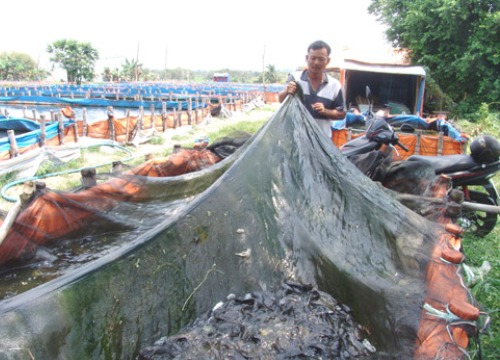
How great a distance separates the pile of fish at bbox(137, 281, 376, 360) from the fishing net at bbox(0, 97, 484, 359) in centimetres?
2

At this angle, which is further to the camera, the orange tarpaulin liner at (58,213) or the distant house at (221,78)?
the distant house at (221,78)

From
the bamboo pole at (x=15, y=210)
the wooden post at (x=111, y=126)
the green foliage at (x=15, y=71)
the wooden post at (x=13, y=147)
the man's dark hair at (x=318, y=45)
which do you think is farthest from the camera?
the green foliage at (x=15, y=71)

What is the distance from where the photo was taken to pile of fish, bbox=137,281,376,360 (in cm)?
181

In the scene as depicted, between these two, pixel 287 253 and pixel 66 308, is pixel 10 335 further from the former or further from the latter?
pixel 287 253

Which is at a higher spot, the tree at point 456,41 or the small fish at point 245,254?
the tree at point 456,41

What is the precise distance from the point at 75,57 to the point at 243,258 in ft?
155

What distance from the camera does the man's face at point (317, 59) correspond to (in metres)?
3.63

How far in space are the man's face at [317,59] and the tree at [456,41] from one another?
516 inches

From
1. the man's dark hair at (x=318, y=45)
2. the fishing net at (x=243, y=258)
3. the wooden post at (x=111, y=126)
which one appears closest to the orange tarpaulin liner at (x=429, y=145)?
the man's dark hair at (x=318, y=45)

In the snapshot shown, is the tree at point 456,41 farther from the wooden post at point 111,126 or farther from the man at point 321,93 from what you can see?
the man at point 321,93

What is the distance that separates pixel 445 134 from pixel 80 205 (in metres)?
7.55

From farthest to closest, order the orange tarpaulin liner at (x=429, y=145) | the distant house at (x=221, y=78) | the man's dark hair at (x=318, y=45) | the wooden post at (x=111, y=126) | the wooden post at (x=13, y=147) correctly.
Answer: the distant house at (x=221, y=78)
the wooden post at (x=111, y=126)
the wooden post at (x=13, y=147)
the orange tarpaulin liner at (x=429, y=145)
the man's dark hair at (x=318, y=45)

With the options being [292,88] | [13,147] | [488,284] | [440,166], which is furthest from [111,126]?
[488,284]

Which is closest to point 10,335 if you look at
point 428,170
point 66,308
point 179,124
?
point 66,308
